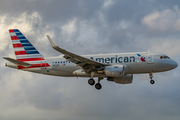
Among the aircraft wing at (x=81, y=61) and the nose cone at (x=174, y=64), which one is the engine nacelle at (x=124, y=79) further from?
the nose cone at (x=174, y=64)

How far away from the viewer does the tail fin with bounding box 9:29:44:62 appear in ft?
154

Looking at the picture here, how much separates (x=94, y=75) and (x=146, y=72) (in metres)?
7.84

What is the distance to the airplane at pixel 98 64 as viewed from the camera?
4094cm

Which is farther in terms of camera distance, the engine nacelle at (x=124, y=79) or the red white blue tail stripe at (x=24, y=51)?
the engine nacelle at (x=124, y=79)

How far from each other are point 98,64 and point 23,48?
14334 mm

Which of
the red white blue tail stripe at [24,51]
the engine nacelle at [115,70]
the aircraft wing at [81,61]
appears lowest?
the engine nacelle at [115,70]

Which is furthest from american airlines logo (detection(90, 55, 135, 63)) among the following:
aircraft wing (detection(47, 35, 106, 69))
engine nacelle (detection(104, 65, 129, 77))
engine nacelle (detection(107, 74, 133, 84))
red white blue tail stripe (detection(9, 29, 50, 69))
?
red white blue tail stripe (detection(9, 29, 50, 69))

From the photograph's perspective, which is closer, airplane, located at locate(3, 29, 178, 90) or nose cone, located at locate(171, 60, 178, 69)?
airplane, located at locate(3, 29, 178, 90)

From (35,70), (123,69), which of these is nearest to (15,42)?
(35,70)

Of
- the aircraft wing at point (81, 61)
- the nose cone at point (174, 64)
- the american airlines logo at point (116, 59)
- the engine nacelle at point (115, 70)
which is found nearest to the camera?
the aircraft wing at point (81, 61)

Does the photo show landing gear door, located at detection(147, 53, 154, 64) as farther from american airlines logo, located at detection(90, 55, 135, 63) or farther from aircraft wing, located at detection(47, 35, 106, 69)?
aircraft wing, located at detection(47, 35, 106, 69)

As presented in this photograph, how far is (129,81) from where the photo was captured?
47.0 meters

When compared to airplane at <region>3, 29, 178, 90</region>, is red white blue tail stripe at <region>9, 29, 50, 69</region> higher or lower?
higher

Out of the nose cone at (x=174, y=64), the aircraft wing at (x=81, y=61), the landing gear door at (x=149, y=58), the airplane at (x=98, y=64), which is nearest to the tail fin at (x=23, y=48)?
the airplane at (x=98, y=64)
